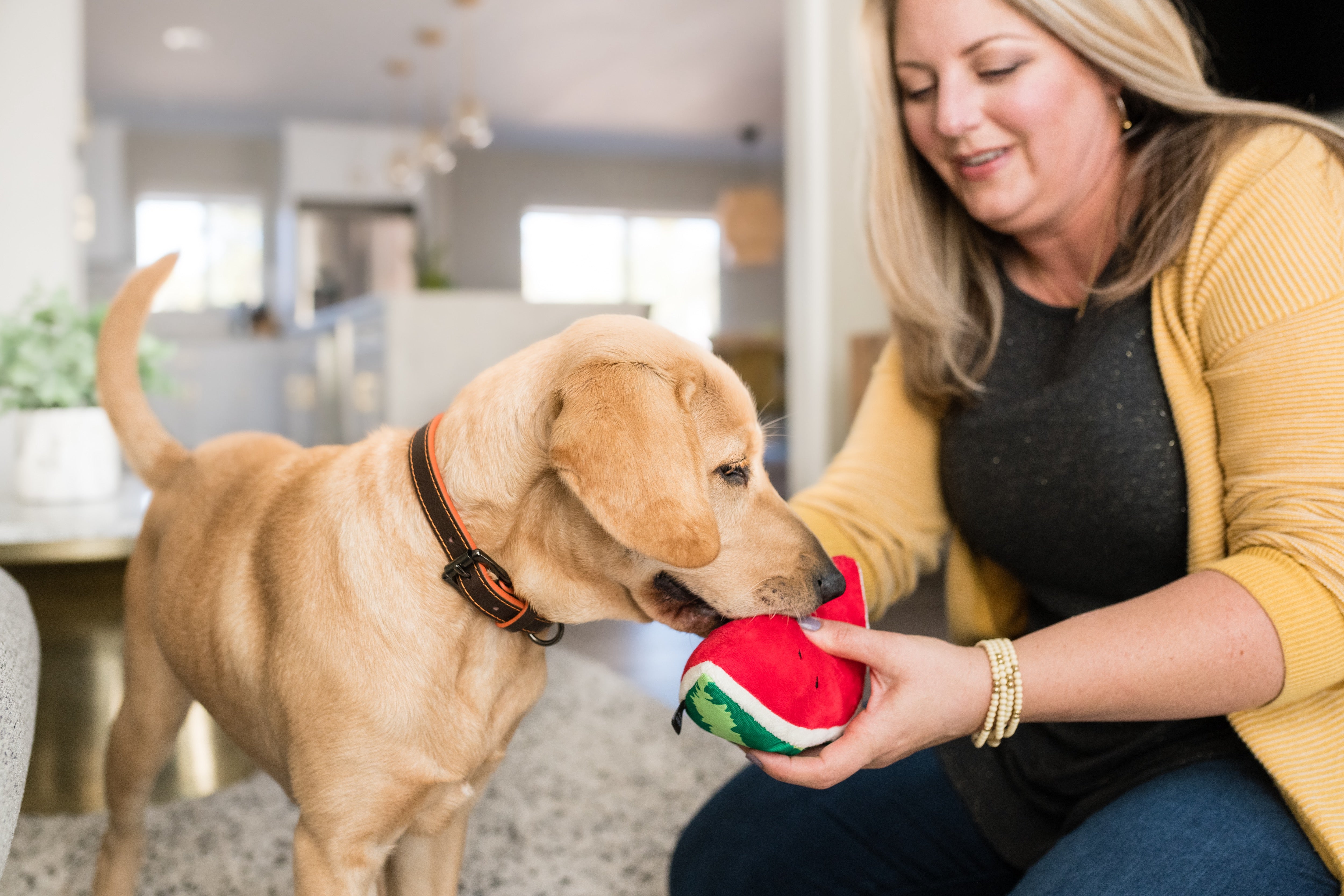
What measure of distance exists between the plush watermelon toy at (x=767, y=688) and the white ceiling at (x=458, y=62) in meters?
6.65

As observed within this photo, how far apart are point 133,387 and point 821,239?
2.46 m

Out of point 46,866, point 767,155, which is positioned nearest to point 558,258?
point 767,155

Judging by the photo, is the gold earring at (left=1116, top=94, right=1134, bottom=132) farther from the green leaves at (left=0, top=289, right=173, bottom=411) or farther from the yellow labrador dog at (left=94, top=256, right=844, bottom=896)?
the green leaves at (left=0, top=289, right=173, bottom=411)

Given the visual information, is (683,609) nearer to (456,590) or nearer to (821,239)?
(456,590)

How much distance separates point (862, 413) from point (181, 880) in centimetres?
134

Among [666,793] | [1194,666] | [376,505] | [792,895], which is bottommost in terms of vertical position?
[666,793]

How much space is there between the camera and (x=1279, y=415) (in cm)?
96

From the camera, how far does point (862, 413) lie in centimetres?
148

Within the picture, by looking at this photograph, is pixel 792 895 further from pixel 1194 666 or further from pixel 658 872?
pixel 1194 666

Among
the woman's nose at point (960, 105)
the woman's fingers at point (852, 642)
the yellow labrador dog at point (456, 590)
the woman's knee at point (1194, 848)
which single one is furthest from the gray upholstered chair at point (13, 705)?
the woman's nose at point (960, 105)

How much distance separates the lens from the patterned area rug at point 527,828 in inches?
63.4

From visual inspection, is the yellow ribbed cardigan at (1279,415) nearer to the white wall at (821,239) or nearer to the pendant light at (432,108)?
the white wall at (821,239)

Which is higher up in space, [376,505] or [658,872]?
[376,505]

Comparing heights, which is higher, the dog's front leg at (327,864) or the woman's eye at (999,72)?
the woman's eye at (999,72)
